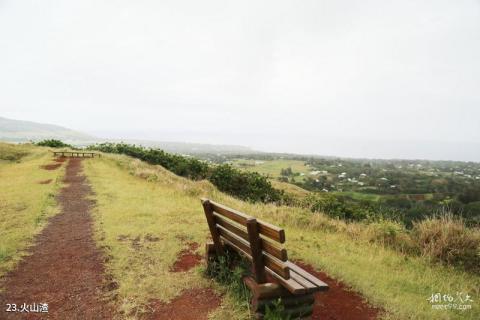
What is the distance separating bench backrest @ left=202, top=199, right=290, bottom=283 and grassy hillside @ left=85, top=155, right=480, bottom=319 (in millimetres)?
783

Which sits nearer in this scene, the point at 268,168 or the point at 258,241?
the point at 258,241

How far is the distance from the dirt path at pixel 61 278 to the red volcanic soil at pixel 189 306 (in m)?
0.71

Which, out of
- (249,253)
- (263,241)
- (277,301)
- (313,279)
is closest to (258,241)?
(263,241)

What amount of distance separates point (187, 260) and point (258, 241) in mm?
3024

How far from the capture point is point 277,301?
3764mm

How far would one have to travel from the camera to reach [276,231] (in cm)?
329

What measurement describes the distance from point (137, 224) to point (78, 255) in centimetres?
245

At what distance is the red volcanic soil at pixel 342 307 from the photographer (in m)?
4.33

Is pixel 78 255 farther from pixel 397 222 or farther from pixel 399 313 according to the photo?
pixel 397 222

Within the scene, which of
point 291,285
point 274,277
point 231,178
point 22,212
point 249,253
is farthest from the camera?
point 231,178

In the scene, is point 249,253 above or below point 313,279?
above

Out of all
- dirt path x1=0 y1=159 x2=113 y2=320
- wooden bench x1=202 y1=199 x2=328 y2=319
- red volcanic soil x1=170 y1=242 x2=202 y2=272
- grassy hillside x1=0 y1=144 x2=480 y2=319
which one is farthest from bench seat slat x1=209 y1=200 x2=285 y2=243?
dirt path x1=0 y1=159 x2=113 y2=320

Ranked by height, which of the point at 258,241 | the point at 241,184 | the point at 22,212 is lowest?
the point at 241,184

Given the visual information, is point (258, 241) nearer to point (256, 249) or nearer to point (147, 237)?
point (256, 249)
